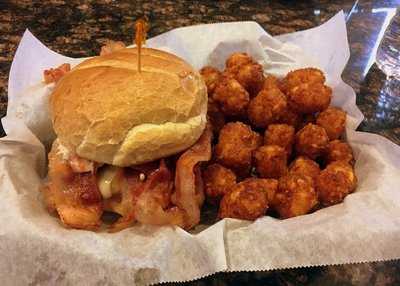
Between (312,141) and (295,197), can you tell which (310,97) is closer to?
(312,141)

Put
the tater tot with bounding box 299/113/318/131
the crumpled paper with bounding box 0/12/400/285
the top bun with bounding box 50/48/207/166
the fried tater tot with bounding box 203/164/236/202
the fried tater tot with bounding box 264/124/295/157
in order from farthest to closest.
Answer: the tater tot with bounding box 299/113/318/131
the fried tater tot with bounding box 264/124/295/157
the fried tater tot with bounding box 203/164/236/202
the top bun with bounding box 50/48/207/166
the crumpled paper with bounding box 0/12/400/285

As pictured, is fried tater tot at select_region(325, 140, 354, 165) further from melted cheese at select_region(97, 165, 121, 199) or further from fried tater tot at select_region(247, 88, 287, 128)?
melted cheese at select_region(97, 165, 121, 199)

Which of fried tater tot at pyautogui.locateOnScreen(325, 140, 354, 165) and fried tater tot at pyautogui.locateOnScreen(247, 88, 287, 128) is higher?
fried tater tot at pyautogui.locateOnScreen(247, 88, 287, 128)

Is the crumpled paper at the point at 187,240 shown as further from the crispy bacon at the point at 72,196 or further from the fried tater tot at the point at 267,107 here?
the fried tater tot at the point at 267,107

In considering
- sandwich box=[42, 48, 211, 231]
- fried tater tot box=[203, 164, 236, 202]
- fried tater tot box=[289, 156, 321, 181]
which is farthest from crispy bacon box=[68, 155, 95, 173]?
fried tater tot box=[289, 156, 321, 181]

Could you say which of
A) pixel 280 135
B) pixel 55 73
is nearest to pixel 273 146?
pixel 280 135

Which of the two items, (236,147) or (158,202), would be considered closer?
Result: (158,202)
